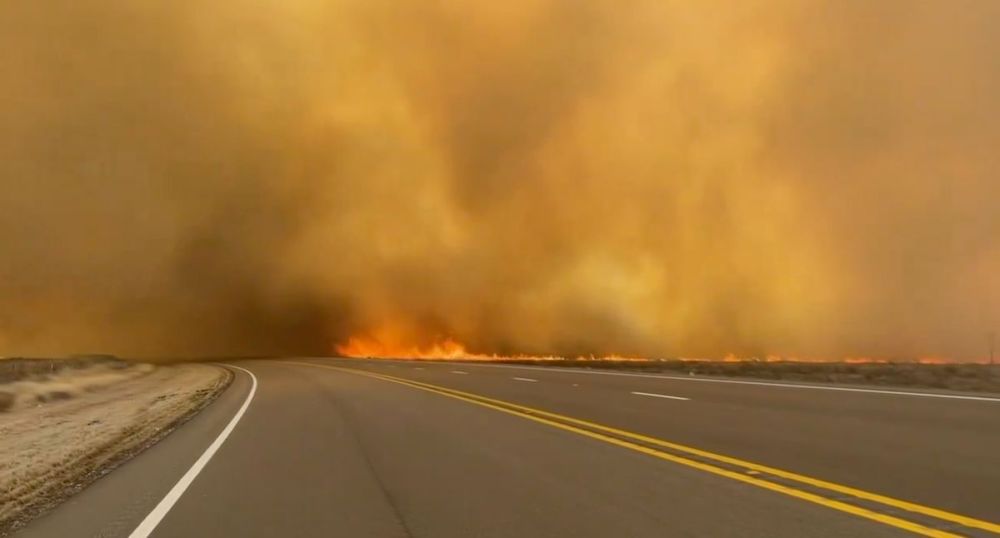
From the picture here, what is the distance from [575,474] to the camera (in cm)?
754

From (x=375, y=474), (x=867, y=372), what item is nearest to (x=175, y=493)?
(x=375, y=474)

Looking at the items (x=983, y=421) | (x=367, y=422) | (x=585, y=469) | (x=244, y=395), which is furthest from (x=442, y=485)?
(x=244, y=395)

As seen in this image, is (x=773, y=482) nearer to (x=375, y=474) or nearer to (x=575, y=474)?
(x=575, y=474)

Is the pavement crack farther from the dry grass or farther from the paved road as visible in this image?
the dry grass

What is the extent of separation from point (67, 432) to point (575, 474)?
468 inches

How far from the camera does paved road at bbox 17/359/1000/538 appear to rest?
5598 millimetres

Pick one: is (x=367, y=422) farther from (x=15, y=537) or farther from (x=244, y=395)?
(x=244, y=395)

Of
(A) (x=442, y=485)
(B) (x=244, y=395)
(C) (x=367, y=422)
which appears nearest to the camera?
(A) (x=442, y=485)

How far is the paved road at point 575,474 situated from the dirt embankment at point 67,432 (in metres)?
0.44

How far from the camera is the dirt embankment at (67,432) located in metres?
8.04

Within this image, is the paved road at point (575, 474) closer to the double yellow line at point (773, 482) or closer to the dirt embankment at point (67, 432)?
the double yellow line at point (773, 482)

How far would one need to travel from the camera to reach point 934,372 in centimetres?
1902

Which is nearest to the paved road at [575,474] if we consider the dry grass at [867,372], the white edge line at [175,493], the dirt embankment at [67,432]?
the white edge line at [175,493]

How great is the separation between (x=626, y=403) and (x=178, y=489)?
9.68 meters
